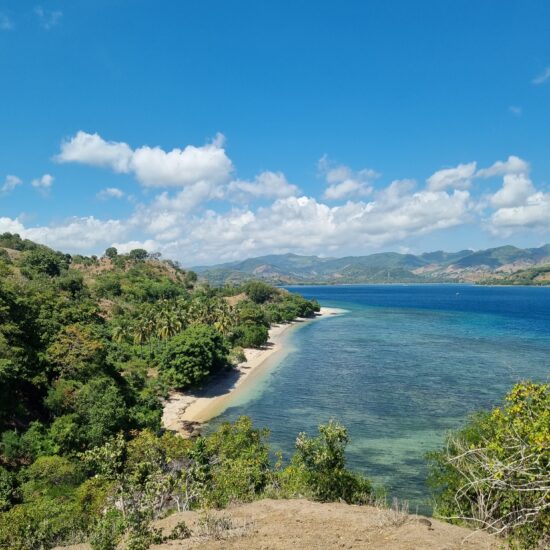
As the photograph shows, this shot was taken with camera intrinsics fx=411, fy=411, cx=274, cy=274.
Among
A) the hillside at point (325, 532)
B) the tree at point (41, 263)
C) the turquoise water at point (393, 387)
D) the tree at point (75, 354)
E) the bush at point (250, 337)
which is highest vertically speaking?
the tree at point (41, 263)

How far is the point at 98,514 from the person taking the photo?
78.9ft

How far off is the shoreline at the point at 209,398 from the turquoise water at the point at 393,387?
2599 mm

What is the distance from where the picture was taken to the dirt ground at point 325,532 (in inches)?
600

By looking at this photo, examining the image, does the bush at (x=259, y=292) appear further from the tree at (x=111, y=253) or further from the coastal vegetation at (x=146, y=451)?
the coastal vegetation at (x=146, y=451)

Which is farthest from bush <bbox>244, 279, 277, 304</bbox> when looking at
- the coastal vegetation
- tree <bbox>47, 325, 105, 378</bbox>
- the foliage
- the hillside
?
the hillside

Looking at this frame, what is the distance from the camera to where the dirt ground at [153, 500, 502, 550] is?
50.0ft

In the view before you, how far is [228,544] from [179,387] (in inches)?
1943

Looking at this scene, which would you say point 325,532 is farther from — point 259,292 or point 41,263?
point 259,292

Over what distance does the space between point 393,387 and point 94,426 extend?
44.6 metres

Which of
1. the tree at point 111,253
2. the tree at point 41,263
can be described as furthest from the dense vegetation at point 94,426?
the tree at point 111,253

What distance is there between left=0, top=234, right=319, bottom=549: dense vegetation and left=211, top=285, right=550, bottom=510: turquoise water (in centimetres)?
1201

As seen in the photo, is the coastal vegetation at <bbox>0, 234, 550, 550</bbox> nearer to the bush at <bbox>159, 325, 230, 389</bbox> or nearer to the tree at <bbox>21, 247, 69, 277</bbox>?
the bush at <bbox>159, 325, 230, 389</bbox>

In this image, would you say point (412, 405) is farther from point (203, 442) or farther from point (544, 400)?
point (544, 400)

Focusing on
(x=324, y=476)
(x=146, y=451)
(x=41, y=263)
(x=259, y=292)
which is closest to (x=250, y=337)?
(x=41, y=263)
